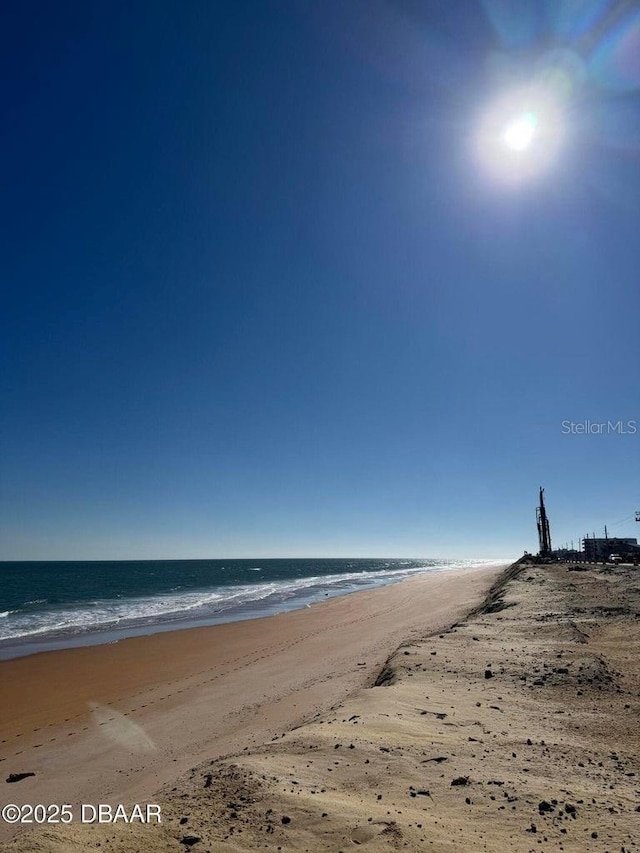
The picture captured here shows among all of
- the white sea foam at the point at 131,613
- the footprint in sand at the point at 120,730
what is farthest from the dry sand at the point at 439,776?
the white sea foam at the point at 131,613

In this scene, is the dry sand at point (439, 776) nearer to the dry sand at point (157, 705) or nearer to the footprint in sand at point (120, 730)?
the dry sand at point (157, 705)

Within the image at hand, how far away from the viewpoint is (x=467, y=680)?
9.12 meters

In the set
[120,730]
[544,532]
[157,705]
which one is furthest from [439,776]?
[544,532]

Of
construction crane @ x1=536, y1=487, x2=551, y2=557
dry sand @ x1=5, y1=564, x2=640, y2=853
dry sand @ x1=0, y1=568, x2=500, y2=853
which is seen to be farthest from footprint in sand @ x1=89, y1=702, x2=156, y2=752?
construction crane @ x1=536, y1=487, x2=551, y2=557

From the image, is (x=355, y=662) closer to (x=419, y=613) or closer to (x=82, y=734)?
(x=82, y=734)

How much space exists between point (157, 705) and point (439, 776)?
10189 millimetres

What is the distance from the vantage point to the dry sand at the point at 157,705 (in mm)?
7730

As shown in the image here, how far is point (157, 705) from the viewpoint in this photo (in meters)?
12.9

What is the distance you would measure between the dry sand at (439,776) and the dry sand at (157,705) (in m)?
0.26

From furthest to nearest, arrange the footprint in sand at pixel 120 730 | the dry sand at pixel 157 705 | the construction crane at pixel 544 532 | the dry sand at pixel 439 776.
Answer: the construction crane at pixel 544 532
the footprint in sand at pixel 120 730
the dry sand at pixel 157 705
the dry sand at pixel 439 776

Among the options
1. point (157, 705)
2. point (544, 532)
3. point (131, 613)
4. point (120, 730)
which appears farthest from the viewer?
point (544, 532)

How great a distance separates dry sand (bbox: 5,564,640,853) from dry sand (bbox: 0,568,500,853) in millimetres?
263

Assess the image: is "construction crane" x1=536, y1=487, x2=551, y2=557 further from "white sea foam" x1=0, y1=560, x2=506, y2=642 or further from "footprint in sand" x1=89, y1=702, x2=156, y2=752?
"footprint in sand" x1=89, y1=702, x2=156, y2=752

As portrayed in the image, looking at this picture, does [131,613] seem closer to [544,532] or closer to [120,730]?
[120,730]
